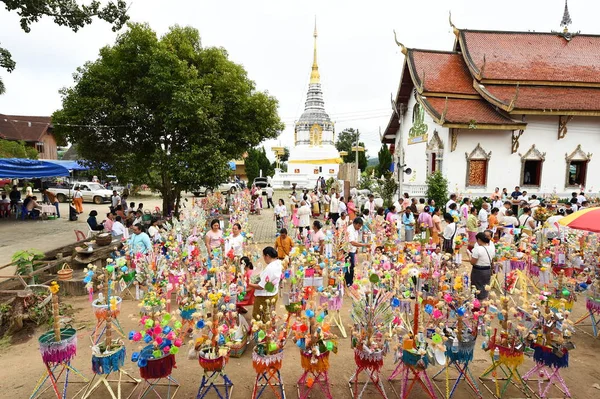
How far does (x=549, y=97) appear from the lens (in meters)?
18.2

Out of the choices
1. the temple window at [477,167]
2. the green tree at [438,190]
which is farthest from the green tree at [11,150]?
the temple window at [477,167]

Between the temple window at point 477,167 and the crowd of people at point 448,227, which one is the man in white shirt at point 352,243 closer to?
the crowd of people at point 448,227

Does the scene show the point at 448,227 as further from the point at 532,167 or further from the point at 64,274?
the point at 532,167

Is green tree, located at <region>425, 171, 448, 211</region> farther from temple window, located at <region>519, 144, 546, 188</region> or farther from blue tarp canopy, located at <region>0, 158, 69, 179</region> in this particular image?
blue tarp canopy, located at <region>0, 158, 69, 179</region>

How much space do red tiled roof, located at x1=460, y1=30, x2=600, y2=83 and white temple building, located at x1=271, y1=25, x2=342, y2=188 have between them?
64.6ft

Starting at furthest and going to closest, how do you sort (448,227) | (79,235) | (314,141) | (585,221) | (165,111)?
1. (314,141)
2. (165,111)
3. (79,235)
4. (448,227)
5. (585,221)

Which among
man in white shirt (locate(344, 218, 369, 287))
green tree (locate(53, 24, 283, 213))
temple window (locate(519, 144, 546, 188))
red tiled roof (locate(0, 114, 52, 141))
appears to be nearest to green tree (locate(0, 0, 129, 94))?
green tree (locate(53, 24, 283, 213))

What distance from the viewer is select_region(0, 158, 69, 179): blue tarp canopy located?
15914 millimetres

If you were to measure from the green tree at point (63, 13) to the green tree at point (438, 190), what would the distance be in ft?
43.6

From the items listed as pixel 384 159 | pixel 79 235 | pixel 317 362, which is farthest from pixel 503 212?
pixel 384 159

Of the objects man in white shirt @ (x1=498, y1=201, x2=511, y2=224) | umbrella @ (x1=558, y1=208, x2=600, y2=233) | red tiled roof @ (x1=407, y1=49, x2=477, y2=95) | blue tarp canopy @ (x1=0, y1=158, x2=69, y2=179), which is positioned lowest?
man in white shirt @ (x1=498, y1=201, x2=511, y2=224)

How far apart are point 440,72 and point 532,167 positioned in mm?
6741

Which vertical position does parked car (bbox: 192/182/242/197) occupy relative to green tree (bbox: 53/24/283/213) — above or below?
below

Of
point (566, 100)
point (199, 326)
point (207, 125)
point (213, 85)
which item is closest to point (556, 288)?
point (199, 326)
